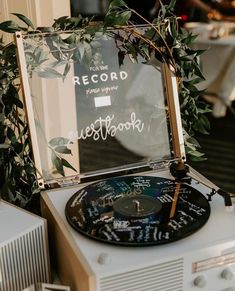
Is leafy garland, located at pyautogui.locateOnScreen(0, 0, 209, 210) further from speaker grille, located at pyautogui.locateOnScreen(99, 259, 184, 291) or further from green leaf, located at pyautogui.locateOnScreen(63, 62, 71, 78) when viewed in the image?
speaker grille, located at pyautogui.locateOnScreen(99, 259, 184, 291)

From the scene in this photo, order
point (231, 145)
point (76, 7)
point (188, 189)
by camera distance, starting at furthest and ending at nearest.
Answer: point (231, 145) < point (76, 7) < point (188, 189)

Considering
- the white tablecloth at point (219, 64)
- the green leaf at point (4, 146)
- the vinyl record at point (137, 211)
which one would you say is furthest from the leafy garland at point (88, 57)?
the white tablecloth at point (219, 64)

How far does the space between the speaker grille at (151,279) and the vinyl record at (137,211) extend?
0.14 feet

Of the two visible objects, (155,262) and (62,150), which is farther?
(62,150)

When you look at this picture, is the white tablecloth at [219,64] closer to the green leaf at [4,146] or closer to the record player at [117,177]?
the record player at [117,177]

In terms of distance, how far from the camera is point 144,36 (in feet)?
3.45

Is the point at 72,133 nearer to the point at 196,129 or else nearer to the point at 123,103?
the point at 123,103

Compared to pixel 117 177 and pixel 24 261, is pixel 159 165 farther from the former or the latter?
pixel 24 261

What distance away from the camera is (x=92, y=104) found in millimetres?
1039

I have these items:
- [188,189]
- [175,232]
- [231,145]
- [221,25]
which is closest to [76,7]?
[221,25]

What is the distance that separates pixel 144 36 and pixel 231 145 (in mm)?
2079

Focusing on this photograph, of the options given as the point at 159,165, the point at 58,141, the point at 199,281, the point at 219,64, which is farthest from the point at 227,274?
the point at 219,64

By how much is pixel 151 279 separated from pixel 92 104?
17.5 inches

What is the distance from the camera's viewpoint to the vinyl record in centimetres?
79
